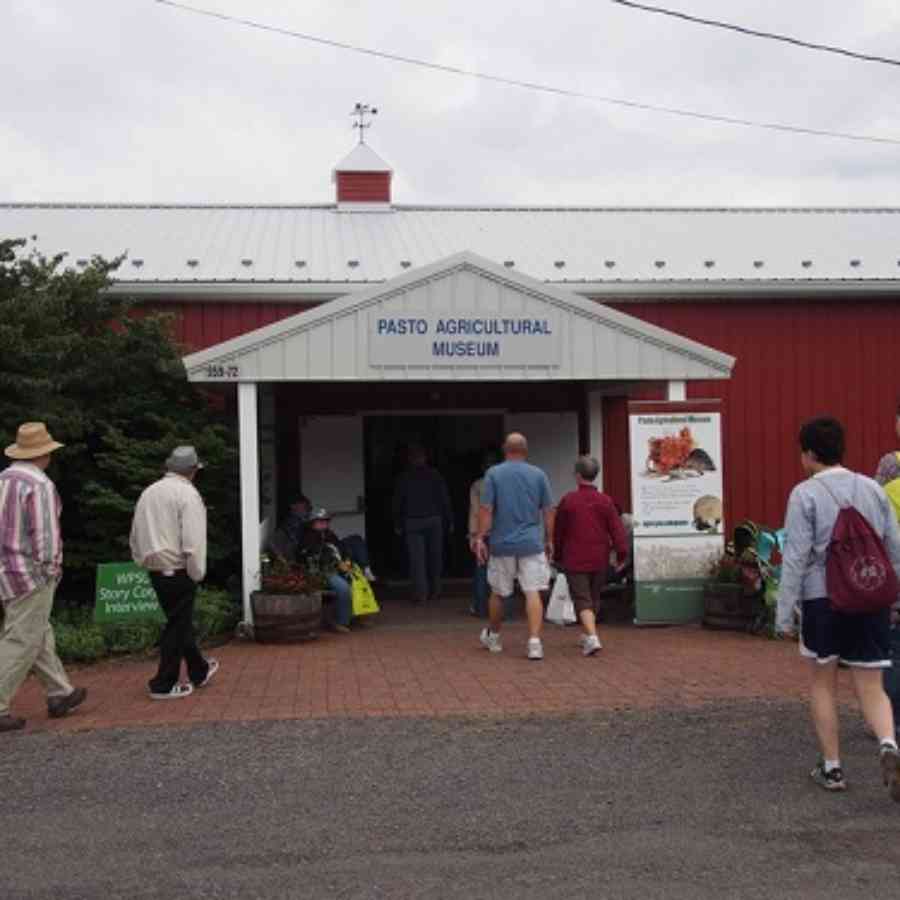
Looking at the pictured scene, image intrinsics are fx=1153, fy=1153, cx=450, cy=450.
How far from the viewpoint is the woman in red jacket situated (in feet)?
30.4

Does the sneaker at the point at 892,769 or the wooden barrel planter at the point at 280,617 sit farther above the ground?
the wooden barrel planter at the point at 280,617

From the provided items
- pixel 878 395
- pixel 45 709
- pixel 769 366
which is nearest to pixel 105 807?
pixel 45 709

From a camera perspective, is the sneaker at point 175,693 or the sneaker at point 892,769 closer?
the sneaker at point 892,769

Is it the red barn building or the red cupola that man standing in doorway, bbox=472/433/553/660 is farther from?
the red cupola

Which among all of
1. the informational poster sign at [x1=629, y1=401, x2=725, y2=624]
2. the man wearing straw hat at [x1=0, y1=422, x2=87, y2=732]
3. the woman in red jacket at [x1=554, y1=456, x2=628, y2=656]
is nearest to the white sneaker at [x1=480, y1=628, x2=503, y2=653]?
the woman in red jacket at [x1=554, y1=456, x2=628, y2=656]

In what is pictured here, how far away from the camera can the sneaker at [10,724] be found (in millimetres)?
6773

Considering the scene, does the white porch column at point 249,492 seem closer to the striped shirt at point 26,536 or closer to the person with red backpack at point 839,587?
the striped shirt at point 26,536

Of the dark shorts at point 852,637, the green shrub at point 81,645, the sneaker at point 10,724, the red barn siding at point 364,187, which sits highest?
the red barn siding at point 364,187

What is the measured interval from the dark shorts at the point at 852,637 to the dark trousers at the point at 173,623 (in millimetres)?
3964

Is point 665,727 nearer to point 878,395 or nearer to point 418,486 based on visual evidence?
point 418,486

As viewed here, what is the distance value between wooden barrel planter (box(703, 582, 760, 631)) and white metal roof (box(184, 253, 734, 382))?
1.99 meters

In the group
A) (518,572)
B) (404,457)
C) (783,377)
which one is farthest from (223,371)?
(783,377)

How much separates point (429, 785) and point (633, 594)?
5677 millimetres

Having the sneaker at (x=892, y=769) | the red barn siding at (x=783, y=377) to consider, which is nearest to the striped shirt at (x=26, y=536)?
the sneaker at (x=892, y=769)
